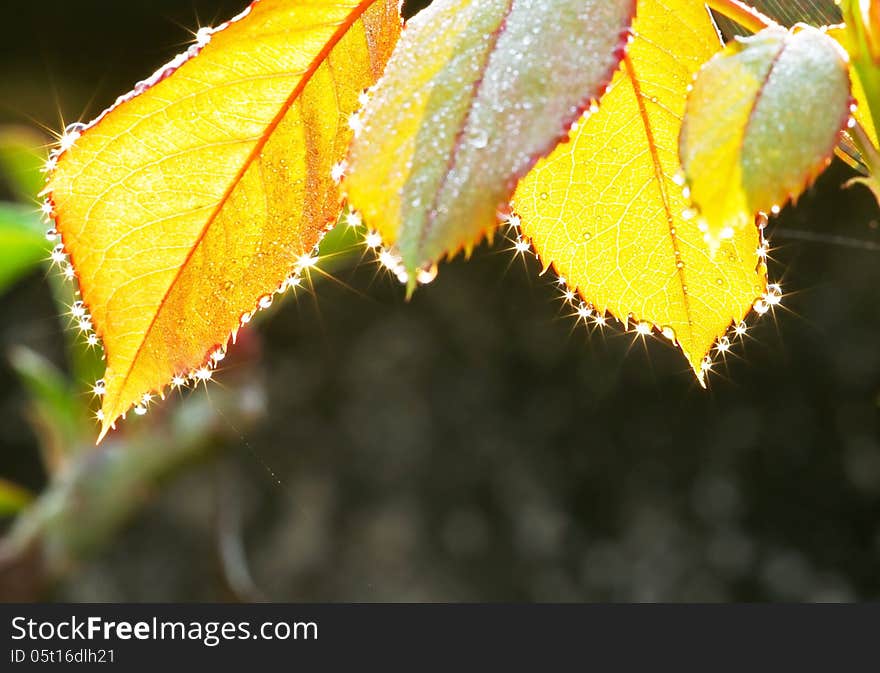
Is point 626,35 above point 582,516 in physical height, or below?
below

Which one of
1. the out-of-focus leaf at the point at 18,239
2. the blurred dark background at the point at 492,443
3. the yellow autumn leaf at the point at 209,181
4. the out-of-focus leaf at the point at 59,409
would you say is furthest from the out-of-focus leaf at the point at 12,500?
the yellow autumn leaf at the point at 209,181

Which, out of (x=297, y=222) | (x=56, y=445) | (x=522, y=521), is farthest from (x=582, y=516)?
(x=297, y=222)

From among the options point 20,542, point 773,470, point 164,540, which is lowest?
point 20,542

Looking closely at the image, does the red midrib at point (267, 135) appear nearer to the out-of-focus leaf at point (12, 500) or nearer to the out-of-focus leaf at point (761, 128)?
the out-of-focus leaf at point (761, 128)

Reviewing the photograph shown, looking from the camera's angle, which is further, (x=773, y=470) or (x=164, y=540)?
(x=164, y=540)

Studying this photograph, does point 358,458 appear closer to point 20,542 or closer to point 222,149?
point 20,542

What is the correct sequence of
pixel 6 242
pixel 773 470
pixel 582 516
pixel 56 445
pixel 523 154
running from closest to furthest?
pixel 523 154
pixel 6 242
pixel 56 445
pixel 773 470
pixel 582 516

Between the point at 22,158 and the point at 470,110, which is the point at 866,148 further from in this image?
the point at 22,158
